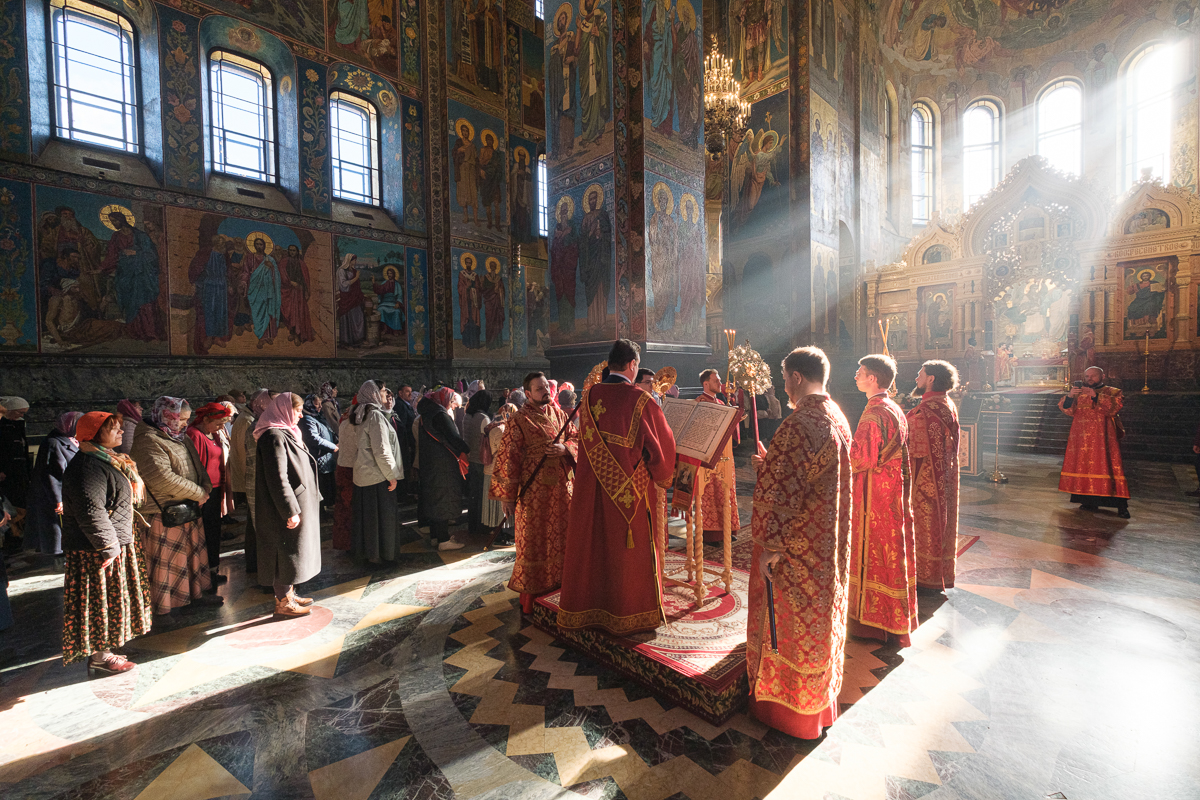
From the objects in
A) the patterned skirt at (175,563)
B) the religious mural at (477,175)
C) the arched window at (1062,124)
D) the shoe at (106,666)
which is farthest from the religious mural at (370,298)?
the arched window at (1062,124)

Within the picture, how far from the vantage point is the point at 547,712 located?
2.93 meters

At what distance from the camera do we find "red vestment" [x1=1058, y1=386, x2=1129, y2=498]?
653 cm

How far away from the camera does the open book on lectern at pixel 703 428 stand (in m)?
3.33

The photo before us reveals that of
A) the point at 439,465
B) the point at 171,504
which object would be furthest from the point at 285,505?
the point at 439,465

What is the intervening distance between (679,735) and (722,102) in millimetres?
10836

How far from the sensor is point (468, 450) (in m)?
5.98

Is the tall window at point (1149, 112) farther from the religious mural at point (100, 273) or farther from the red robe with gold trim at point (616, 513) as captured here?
the religious mural at point (100, 273)

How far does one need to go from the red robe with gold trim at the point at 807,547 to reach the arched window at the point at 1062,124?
25.4 metres

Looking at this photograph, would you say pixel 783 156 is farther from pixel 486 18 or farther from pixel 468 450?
pixel 468 450

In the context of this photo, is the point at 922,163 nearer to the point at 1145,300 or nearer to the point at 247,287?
the point at 1145,300

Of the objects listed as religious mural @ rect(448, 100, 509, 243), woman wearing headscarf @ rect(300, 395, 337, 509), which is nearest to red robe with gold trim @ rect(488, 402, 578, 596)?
woman wearing headscarf @ rect(300, 395, 337, 509)

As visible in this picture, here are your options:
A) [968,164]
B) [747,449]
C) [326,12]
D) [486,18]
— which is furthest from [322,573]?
[968,164]

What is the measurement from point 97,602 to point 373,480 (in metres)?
2.11

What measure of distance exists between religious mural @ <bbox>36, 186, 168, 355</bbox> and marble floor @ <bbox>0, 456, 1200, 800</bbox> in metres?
6.85
